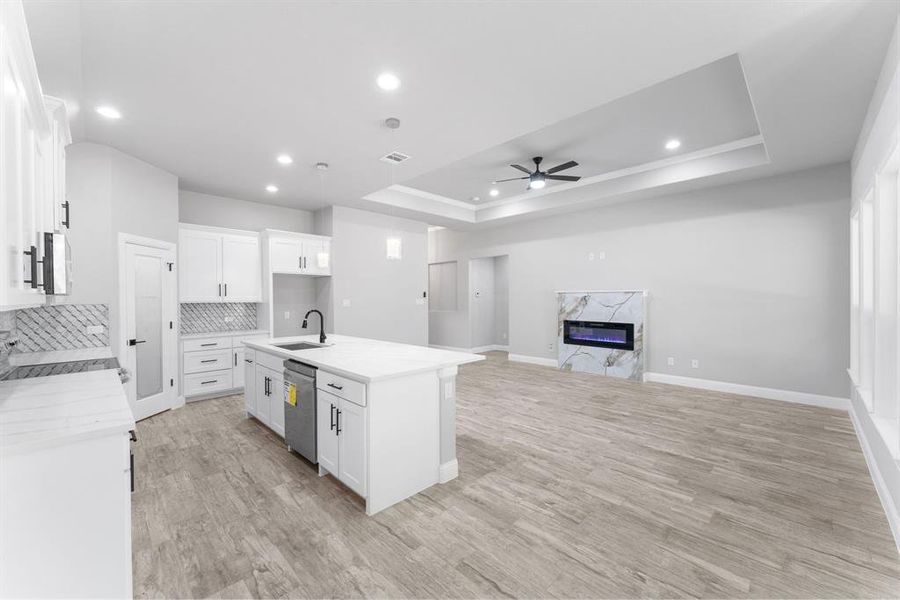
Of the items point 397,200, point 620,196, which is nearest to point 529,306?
point 620,196

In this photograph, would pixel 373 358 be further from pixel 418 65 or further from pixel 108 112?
pixel 108 112

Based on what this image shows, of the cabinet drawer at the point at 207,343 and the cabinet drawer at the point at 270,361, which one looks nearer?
the cabinet drawer at the point at 270,361

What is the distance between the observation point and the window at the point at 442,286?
9.15m

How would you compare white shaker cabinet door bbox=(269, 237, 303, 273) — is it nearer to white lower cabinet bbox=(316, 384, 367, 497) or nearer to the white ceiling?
the white ceiling

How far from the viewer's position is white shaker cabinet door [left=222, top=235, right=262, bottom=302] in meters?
5.29

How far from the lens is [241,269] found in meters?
5.43

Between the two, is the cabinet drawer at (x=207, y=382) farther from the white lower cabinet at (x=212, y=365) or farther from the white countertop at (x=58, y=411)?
the white countertop at (x=58, y=411)

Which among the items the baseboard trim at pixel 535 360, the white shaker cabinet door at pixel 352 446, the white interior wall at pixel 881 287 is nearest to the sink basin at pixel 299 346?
the white shaker cabinet door at pixel 352 446

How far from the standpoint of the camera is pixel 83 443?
52.3 inches

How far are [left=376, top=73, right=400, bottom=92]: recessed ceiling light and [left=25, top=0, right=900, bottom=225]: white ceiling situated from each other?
6cm

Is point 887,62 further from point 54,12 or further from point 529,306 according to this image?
point 529,306

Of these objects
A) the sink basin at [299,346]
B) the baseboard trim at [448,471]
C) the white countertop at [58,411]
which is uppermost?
the white countertop at [58,411]

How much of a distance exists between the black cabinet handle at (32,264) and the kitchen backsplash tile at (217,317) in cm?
422

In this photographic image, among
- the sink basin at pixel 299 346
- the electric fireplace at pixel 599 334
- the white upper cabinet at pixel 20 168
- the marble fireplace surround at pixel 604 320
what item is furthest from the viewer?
the electric fireplace at pixel 599 334
